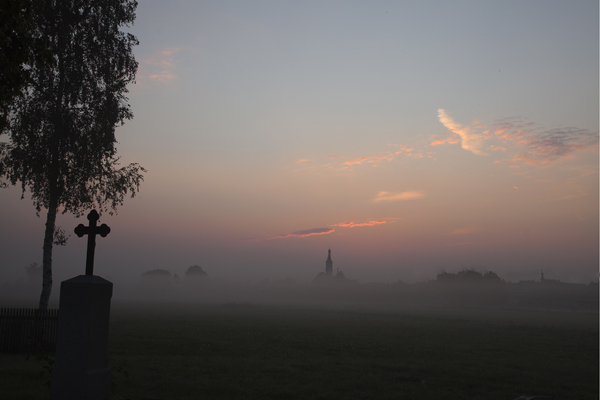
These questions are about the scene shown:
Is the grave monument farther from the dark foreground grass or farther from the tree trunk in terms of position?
the tree trunk

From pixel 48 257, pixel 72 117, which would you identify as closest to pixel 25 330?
pixel 48 257

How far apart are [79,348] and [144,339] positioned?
65.4 feet

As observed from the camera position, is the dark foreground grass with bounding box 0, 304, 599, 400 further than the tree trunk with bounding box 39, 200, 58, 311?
No

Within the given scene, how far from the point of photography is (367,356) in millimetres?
22531

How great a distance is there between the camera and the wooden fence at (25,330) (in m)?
18.1

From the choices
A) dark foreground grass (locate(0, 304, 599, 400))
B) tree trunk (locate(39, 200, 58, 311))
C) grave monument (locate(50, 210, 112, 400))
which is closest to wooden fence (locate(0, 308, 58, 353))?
dark foreground grass (locate(0, 304, 599, 400))

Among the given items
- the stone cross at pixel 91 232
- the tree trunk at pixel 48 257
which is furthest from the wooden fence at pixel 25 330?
the stone cross at pixel 91 232

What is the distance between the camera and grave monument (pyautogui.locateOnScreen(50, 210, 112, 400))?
8.26 m

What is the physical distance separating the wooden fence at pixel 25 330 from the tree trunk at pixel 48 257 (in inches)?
74.9

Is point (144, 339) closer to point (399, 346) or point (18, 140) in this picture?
point (18, 140)

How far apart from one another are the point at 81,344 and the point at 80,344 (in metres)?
0.03

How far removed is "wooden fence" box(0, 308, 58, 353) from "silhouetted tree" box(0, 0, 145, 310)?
7.61 feet

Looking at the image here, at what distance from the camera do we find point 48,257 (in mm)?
21266

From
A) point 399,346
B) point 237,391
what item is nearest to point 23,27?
point 237,391
